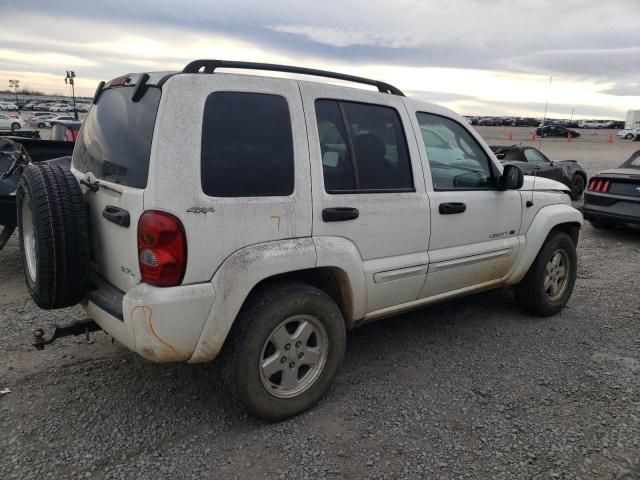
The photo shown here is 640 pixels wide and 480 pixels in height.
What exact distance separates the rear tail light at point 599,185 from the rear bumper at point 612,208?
0.28 ft

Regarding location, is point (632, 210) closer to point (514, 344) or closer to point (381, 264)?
point (514, 344)

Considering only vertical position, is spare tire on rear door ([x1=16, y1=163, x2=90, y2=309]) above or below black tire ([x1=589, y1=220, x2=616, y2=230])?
above

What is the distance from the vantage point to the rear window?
2.56 m

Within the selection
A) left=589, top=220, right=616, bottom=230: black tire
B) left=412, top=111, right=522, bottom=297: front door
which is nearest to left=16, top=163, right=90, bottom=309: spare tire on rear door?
left=412, top=111, right=522, bottom=297: front door

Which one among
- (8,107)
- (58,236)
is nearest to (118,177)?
(58,236)

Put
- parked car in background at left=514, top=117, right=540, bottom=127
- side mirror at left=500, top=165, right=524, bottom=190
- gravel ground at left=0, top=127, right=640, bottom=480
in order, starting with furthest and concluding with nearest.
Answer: parked car in background at left=514, top=117, right=540, bottom=127
side mirror at left=500, top=165, right=524, bottom=190
gravel ground at left=0, top=127, right=640, bottom=480

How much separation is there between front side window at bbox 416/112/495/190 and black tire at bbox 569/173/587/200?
970 centimetres

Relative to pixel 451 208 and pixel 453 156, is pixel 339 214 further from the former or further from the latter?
pixel 453 156

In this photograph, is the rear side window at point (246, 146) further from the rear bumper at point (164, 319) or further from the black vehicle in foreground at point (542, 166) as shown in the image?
the black vehicle in foreground at point (542, 166)

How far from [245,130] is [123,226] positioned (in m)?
0.80

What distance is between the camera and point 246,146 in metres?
2.70

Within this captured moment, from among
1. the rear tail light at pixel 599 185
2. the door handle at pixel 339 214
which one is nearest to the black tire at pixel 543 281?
the door handle at pixel 339 214

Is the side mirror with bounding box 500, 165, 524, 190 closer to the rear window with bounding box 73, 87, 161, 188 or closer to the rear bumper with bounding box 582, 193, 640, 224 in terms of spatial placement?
the rear window with bounding box 73, 87, 161, 188

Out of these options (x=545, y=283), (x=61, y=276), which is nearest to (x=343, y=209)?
(x=61, y=276)
